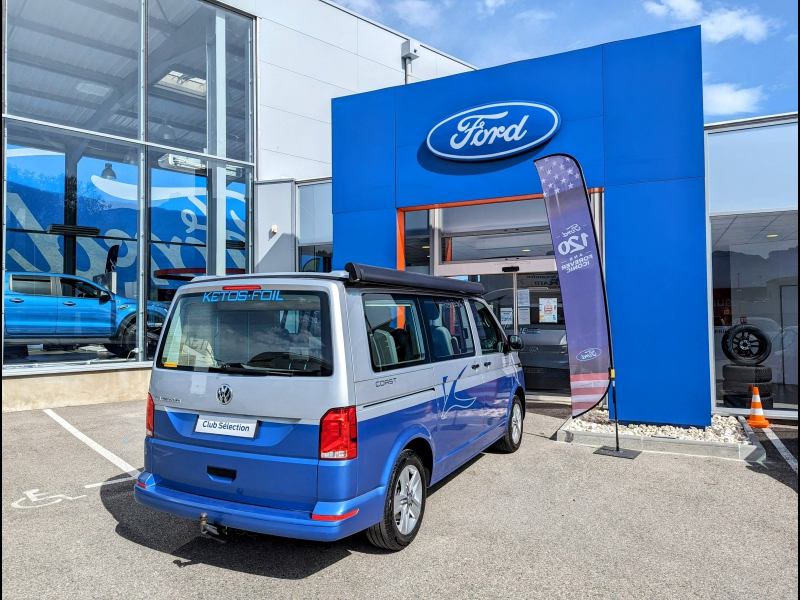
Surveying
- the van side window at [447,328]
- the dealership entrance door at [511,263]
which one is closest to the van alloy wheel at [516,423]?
the van side window at [447,328]

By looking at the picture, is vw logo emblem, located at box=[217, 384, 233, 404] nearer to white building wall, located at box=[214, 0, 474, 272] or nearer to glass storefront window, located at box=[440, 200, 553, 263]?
glass storefront window, located at box=[440, 200, 553, 263]

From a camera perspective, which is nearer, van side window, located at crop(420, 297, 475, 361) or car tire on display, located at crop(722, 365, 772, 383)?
van side window, located at crop(420, 297, 475, 361)

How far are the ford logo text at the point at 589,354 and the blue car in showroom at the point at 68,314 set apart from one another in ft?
26.4

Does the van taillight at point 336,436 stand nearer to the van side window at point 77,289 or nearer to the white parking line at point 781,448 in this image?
the white parking line at point 781,448

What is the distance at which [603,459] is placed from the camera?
6035mm

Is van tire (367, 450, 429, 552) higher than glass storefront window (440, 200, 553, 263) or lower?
lower

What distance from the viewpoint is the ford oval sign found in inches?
306

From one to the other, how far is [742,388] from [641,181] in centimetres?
384

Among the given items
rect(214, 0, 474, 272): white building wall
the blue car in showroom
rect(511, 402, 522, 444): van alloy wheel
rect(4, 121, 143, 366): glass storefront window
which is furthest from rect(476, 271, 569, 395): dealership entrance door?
rect(4, 121, 143, 366): glass storefront window

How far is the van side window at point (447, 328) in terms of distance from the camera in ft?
14.7

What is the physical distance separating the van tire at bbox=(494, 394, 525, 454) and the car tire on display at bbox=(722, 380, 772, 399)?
13.6 ft

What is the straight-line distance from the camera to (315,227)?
12.5 metres

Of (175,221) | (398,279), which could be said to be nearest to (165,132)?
(175,221)

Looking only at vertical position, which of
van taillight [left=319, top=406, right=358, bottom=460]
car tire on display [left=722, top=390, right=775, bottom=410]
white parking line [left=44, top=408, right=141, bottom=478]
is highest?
van taillight [left=319, top=406, right=358, bottom=460]
